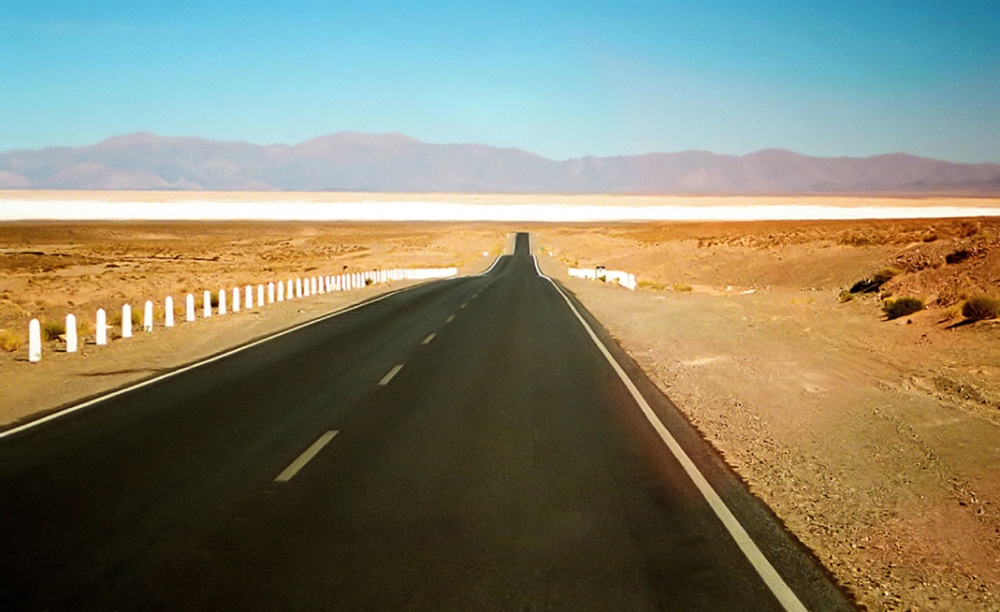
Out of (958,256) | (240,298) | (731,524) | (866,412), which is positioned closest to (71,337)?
(866,412)

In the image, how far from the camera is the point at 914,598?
19.6 feet

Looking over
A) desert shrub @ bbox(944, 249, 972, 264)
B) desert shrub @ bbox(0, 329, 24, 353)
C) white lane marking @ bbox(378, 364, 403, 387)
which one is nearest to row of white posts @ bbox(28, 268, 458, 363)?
desert shrub @ bbox(0, 329, 24, 353)

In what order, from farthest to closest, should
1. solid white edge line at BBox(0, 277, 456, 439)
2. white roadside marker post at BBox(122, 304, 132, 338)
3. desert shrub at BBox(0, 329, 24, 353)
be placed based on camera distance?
1. white roadside marker post at BBox(122, 304, 132, 338)
2. desert shrub at BBox(0, 329, 24, 353)
3. solid white edge line at BBox(0, 277, 456, 439)

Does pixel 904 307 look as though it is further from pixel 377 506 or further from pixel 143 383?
pixel 377 506

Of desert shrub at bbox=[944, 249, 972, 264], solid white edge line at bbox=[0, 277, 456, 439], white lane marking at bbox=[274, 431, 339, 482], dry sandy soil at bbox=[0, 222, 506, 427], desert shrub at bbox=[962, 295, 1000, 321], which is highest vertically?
desert shrub at bbox=[944, 249, 972, 264]

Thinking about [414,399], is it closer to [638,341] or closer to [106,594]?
[106,594]

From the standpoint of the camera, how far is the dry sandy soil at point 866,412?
6902 millimetres

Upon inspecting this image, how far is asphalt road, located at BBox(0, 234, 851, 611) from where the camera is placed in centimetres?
588

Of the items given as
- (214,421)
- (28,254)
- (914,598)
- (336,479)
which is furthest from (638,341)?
(28,254)

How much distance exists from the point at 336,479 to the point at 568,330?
15.7 metres

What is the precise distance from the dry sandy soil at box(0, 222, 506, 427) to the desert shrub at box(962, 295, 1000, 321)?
16437mm

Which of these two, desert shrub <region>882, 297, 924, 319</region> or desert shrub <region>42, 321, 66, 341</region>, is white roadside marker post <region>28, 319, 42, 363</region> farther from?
desert shrub <region>882, 297, 924, 319</region>

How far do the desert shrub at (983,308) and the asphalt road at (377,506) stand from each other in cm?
1064

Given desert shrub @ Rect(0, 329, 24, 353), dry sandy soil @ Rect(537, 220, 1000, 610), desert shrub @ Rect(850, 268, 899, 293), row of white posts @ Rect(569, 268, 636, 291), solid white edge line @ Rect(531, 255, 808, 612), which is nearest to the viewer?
solid white edge line @ Rect(531, 255, 808, 612)
